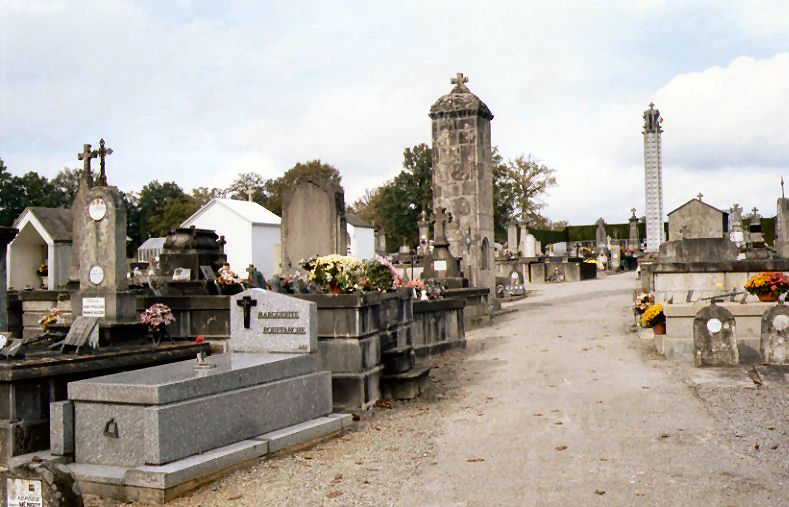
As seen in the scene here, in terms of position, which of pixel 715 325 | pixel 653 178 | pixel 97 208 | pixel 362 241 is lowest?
pixel 715 325

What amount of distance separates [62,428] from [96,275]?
3.42m

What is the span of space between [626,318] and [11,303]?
1290 centimetres

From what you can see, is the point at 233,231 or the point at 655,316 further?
the point at 233,231

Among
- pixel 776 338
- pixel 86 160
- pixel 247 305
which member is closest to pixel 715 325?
pixel 776 338

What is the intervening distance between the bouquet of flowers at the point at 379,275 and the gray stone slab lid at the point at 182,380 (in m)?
2.45

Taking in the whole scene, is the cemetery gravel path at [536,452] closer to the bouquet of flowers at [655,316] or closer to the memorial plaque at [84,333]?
the bouquet of flowers at [655,316]

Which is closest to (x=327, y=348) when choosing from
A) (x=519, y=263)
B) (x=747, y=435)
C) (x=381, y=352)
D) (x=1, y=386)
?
(x=381, y=352)

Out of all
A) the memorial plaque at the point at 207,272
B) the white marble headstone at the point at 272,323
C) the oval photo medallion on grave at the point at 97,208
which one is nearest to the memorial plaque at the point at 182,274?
the memorial plaque at the point at 207,272

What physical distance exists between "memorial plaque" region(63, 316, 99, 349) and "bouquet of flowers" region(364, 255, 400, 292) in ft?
10.7

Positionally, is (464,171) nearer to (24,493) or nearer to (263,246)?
(24,493)

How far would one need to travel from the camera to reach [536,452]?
6.55 meters

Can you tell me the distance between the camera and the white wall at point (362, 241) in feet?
163

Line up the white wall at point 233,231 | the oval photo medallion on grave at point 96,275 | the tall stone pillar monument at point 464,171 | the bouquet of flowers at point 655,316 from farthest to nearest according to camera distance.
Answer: the white wall at point 233,231
the tall stone pillar monument at point 464,171
the bouquet of flowers at point 655,316
the oval photo medallion on grave at point 96,275

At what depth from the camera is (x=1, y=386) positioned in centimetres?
619
